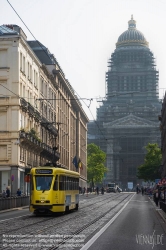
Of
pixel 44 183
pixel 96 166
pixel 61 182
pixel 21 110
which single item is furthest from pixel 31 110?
pixel 96 166

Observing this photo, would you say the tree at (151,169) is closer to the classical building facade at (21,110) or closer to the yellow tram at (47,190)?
the classical building facade at (21,110)

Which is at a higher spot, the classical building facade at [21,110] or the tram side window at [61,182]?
the classical building facade at [21,110]

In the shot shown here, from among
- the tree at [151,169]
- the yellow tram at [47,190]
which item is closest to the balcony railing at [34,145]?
the yellow tram at [47,190]

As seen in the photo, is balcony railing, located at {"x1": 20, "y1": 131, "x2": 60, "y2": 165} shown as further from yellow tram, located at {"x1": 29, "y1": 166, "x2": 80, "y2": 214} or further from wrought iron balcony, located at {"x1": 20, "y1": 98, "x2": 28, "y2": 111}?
yellow tram, located at {"x1": 29, "y1": 166, "x2": 80, "y2": 214}

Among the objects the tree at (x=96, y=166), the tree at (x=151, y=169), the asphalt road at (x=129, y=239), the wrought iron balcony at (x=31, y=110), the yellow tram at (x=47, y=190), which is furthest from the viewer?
the tree at (x=96, y=166)

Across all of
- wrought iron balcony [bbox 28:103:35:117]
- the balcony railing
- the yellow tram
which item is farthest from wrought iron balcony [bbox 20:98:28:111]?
the yellow tram

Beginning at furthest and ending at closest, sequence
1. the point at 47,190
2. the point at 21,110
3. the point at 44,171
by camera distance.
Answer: the point at 21,110 < the point at 44,171 < the point at 47,190

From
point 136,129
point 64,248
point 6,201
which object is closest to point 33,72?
point 6,201

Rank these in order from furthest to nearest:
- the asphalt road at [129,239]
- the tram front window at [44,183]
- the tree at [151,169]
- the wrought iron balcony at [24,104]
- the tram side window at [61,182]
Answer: the tree at [151,169] → the wrought iron balcony at [24,104] → the tram side window at [61,182] → the tram front window at [44,183] → the asphalt road at [129,239]

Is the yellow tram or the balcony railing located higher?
the balcony railing

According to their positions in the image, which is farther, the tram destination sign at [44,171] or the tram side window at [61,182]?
the tram side window at [61,182]

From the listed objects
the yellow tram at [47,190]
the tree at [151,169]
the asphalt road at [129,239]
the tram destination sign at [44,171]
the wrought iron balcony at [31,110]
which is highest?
the wrought iron balcony at [31,110]

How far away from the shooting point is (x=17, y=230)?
80.4ft

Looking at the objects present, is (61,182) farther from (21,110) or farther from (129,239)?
(21,110)
